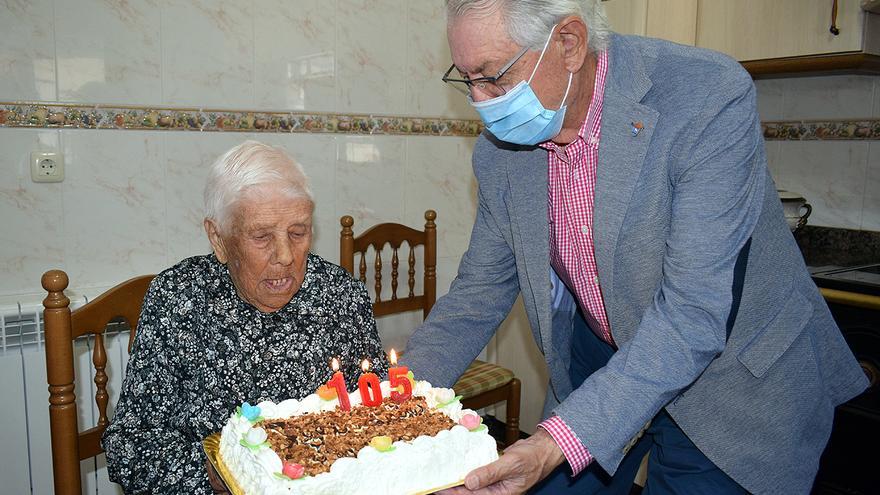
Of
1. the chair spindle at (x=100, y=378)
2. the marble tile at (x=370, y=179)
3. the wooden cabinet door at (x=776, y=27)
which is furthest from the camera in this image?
the marble tile at (x=370, y=179)

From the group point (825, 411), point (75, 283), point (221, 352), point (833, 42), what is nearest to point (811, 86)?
point (833, 42)

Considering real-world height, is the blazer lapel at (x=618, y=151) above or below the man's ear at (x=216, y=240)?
above

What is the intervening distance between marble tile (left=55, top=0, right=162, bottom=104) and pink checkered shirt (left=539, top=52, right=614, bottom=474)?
5.48 ft

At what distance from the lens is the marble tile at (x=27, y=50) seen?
2.28 m

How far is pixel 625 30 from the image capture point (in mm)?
3285

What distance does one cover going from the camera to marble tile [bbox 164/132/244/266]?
2643 millimetres

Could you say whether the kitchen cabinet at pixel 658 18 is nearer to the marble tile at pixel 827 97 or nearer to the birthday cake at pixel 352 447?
the marble tile at pixel 827 97

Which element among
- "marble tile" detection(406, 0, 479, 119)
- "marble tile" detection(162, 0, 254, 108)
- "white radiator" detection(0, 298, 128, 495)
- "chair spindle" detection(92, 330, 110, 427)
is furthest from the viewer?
"marble tile" detection(406, 0, 479, 119)

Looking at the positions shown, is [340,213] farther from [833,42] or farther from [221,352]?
[833,42]

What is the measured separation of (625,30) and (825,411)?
2.24 m

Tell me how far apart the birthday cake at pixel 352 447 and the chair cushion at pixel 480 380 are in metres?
1.38

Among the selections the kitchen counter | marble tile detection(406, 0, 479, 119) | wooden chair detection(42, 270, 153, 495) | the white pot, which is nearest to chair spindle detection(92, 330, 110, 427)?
wooden chair detection(42, 270, 153, 495)

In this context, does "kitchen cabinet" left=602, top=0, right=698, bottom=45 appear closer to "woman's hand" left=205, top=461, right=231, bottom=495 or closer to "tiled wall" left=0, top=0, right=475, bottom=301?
"tiled wall" left=0, top=0, right=475, bottom=301

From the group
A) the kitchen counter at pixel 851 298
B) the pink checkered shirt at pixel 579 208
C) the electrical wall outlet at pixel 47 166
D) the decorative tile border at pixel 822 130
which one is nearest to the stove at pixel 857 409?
the kitchen counter at pixel 851 298
